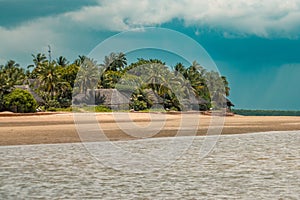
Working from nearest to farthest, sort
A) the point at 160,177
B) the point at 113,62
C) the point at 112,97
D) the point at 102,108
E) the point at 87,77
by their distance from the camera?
the point at 160,177 < the point at 102,108 < the point at 112,97 < the point at 87,77 < the point at 113,62

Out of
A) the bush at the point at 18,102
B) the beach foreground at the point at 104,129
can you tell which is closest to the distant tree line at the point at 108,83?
the bush at the point at 18,102

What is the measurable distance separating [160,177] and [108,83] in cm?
7278

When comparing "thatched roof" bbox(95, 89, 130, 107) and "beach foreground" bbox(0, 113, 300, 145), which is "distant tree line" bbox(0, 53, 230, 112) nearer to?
"thatched roof" bbox(95, 89, 130, 107)

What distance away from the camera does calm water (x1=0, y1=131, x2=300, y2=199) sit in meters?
8.52

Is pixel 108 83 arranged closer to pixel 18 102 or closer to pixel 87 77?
pixel 87 77

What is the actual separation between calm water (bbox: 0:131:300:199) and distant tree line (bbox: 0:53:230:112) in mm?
47597

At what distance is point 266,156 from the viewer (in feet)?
47.3

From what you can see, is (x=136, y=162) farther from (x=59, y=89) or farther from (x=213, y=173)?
(x=59, y=89)

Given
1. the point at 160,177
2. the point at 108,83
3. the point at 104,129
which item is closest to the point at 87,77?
the point at 108,83

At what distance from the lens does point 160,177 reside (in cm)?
1045

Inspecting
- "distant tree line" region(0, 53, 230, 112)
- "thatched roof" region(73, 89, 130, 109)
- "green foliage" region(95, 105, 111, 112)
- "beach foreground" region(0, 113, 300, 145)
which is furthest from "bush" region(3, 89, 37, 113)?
"beach foreground" region(0, 113, 300, 145)

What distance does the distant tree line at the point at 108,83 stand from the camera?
63.2 m

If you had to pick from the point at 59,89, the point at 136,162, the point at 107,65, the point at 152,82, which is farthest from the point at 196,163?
the point at 107,65

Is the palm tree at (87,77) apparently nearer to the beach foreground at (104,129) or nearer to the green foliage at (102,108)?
the green foliage at (102,108)
